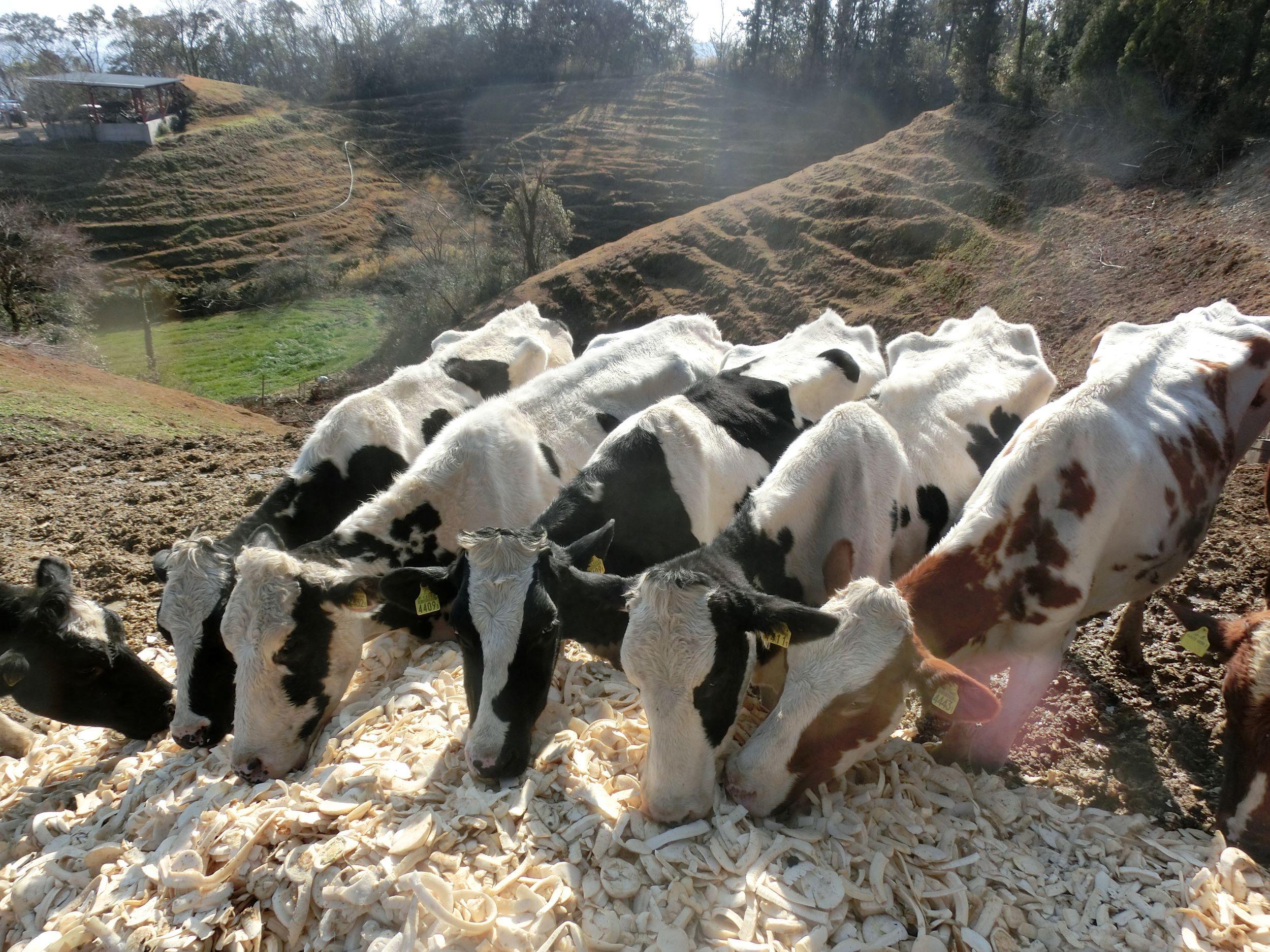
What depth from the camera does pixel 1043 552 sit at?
4492 millimetres

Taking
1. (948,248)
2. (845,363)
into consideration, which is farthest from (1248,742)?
(948,248)

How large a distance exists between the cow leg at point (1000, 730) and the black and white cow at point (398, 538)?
8.94 feet

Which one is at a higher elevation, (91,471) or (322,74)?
(322,74)

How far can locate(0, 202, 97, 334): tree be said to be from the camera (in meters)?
25.1

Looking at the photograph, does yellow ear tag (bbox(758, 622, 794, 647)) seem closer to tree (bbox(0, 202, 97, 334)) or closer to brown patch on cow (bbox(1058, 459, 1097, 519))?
Result: brown patch on cow (bbox(1058, 459, 1097, 519))

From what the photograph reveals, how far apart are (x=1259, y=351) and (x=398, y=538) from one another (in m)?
6.85

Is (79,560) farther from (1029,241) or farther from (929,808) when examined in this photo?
(1029,241)

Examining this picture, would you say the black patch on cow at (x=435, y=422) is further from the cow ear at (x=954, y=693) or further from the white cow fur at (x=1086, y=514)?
the cow ear at (x=954, y=693)

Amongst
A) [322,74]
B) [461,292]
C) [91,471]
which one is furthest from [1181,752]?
[322,74]

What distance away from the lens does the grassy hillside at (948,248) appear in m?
13.1

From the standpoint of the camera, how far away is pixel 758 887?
336 cm

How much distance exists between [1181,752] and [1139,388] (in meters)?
2.44

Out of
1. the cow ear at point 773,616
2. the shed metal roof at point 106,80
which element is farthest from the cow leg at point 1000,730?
the shed metal roof at point 106,80

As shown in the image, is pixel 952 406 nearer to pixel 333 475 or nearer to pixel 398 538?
pixel 398 538
